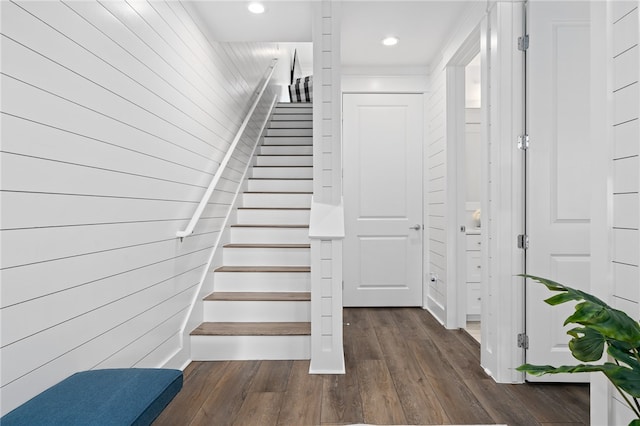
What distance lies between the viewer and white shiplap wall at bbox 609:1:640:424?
4.21 feet

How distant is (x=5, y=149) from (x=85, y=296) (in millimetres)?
627

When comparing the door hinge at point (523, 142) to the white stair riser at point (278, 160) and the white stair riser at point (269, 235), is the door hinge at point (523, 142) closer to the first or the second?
the white stair riser at point (269, 235)

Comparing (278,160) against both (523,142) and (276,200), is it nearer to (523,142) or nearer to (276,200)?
(276,200)

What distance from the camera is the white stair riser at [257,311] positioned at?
9.09ft

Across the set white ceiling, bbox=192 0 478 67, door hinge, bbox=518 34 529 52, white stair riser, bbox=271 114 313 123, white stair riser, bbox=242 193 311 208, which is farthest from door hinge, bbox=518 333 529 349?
white stair riser, bbox=271 114 313 123

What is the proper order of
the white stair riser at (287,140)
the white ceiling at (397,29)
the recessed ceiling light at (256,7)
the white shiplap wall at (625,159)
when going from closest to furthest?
the white shiplap wall at (625,159) → the recessed ceiling light at (256,7) → the white ceiling at (397,29) → the white stair riser at (287,140)

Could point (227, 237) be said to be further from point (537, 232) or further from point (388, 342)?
point (537, 232)

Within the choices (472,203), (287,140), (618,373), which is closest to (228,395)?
(618,373)

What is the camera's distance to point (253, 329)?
8.59 ft

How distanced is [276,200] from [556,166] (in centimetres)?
242

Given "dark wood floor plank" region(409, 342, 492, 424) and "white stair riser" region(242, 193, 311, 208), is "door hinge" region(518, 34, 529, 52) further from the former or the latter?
"white stair riser" region(242, 193, 311, 208)

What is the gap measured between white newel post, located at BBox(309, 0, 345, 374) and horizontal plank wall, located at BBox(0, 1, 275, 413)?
844mm

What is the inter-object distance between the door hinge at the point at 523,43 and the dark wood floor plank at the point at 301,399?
230 cm

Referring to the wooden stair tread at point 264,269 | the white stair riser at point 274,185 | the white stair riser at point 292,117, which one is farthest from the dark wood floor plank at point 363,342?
the white stair riser at point 292,117
